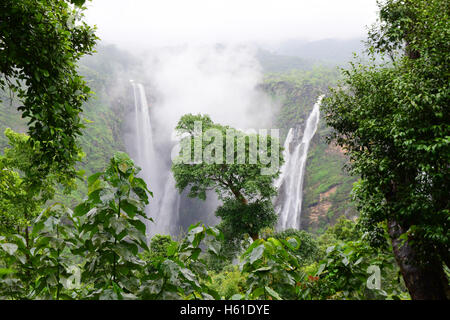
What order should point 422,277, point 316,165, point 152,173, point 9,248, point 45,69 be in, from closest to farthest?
point 9,248
point 45,69
point 422,277
point 152,173
point 316,165

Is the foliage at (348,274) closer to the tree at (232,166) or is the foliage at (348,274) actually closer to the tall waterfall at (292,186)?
the tree at (232,166)

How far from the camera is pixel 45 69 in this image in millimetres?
2883

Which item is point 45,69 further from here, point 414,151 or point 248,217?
point 248,217

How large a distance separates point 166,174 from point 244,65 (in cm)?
5072

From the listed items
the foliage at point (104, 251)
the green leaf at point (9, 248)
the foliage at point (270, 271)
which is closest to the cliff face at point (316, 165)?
the foliage at point (270, 271)

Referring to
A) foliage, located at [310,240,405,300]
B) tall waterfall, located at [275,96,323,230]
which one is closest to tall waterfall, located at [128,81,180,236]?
tall waterfall, located at [275,96,323,230]

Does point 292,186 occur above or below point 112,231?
above

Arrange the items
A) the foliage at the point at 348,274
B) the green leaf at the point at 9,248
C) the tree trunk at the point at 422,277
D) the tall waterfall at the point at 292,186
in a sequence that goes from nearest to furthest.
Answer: the green leaf at the point at 9,248 → the foliage at the point at 348,274 → the tree trunk at the point at 422,277 → the tall waterfall at the point at 292,186

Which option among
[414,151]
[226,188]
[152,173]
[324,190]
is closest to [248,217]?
[226,188]

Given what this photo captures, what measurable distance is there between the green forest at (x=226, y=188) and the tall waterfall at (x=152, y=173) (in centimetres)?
1876

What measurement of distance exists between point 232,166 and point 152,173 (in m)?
26.1

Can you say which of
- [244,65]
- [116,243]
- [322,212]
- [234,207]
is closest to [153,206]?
[322,212]

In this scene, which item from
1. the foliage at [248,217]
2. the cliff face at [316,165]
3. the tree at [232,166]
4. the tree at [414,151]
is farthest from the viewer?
the cliff face at [316,165]

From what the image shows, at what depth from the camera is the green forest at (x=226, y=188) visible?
0.98m
